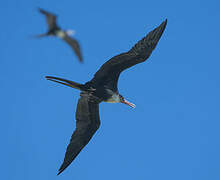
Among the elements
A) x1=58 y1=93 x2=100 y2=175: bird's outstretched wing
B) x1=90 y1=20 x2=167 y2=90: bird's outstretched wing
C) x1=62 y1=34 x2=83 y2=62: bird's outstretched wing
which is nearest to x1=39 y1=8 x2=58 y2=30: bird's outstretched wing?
x1=62 y1=34 x2=83 y2=62: bird's outstretched wing

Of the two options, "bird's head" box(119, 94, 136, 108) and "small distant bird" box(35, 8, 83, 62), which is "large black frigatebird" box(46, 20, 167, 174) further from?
"small distant bird" box(35, 8, 83, 62)

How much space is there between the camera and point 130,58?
9.05m

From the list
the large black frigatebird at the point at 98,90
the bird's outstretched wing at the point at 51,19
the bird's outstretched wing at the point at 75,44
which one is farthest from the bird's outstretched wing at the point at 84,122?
the bird's outstretched wing at the point at 51,19

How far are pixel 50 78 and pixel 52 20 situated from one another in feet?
5.19

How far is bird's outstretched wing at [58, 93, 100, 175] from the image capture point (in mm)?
9664

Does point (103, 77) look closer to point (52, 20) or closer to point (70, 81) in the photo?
point (70, 81)

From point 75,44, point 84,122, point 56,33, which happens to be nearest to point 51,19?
point 56,33

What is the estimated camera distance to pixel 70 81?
909 cm

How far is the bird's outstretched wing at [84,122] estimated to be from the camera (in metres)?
9.66

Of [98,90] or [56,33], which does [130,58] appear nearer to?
[98,90]

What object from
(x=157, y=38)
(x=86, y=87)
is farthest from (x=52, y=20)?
(x=157, y=38)

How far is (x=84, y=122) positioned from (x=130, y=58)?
217cm

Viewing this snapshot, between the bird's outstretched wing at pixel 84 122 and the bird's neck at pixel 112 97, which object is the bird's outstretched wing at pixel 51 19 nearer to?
the bird's outstretched wing at pixel 84 122

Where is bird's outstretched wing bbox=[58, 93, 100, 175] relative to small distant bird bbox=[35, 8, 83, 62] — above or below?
below
